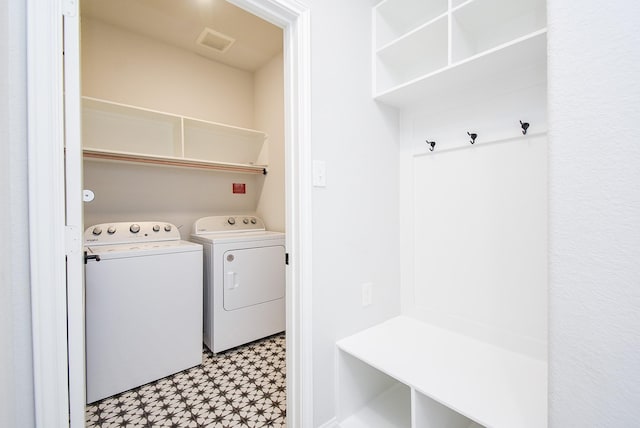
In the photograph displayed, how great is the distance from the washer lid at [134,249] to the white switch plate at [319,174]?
1.23 m

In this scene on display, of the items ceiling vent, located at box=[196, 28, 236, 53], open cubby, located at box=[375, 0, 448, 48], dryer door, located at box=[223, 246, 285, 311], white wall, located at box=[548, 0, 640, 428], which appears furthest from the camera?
ceiling vent, located at box=[196, 28, 236, 53]

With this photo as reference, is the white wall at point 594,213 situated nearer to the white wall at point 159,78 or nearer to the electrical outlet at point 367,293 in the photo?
the electrical outlet at point 367,293

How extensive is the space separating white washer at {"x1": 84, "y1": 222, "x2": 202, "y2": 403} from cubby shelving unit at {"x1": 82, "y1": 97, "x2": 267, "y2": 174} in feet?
2.22

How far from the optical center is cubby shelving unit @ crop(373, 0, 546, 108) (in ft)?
4.00

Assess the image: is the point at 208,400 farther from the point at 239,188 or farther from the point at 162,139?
the point at 162,139

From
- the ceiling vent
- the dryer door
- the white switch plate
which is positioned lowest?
the dryer door

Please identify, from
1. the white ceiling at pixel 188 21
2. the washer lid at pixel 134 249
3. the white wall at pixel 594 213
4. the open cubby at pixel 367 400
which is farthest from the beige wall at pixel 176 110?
the white wall at pixel 594 213

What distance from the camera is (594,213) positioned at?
69 cm

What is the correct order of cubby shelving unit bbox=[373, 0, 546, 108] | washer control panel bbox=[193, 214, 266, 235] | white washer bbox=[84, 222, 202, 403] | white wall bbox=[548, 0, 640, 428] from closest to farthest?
white wall bbox=[548, 0, 640, 428], cubby shelving unit bbox=[373, 0, 546, 108], white washer bbox=[84, 222, 202, 403], washer control panel bbox=[193, 214, 266, 235]

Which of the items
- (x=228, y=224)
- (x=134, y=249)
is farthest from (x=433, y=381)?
(x=228, y=224)

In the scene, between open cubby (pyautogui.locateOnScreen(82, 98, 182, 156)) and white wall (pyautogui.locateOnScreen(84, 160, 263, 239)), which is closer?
open cubby (pyautogui.locateOnScreen(82, 98, 182, 156))

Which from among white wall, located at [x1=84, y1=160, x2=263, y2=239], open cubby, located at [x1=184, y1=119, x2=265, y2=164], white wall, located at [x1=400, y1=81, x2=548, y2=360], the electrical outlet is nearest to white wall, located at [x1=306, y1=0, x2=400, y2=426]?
the electrical outlet

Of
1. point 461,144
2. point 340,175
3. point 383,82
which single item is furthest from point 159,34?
point 461,144

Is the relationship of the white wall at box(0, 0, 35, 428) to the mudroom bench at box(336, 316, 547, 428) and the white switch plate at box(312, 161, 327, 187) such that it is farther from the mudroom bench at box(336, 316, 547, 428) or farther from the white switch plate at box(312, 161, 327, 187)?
the mudroom bench at box(336, 316, 547, 428)
